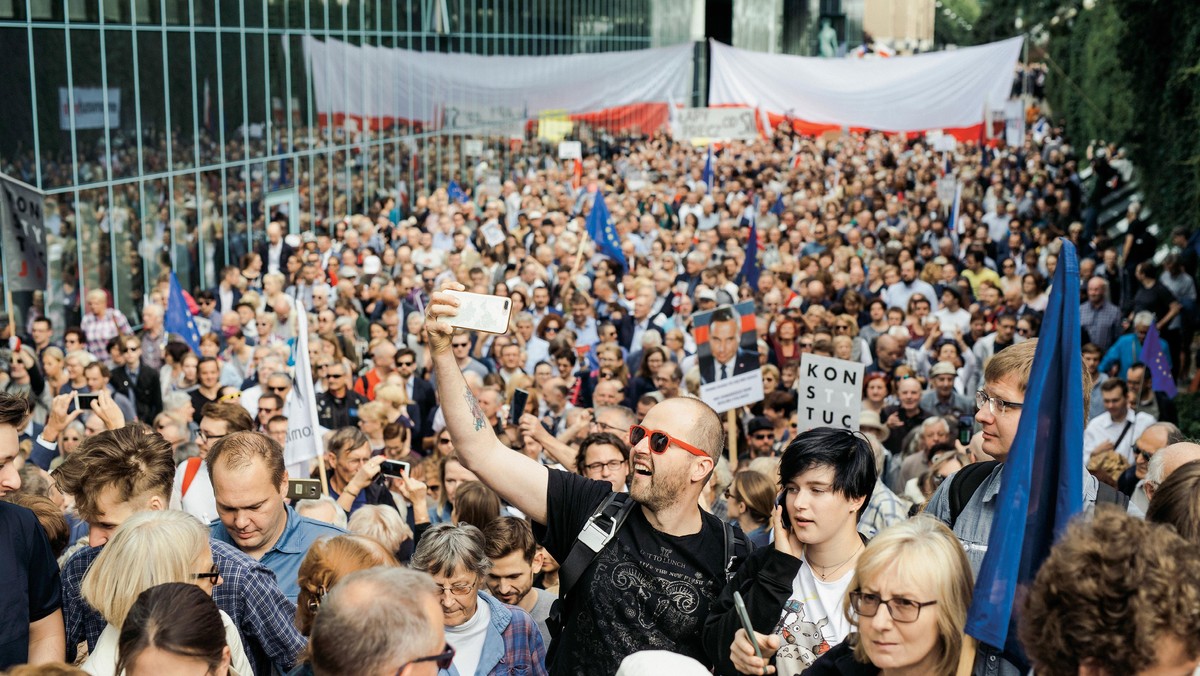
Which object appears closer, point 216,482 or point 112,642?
point 112,642

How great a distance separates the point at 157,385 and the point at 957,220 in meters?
13.3

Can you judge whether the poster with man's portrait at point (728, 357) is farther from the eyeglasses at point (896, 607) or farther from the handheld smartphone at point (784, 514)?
the eyeglasses at point (896, 607)

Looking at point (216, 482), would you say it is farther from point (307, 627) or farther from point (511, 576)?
point (511, 576)

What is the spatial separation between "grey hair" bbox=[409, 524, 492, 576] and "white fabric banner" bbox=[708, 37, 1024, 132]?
20.8 meters

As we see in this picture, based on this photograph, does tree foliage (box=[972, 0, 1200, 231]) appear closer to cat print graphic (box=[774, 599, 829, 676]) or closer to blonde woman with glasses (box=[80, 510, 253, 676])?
cat print graphic (box=[774, 599, 829, 676])

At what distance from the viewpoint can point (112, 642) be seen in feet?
12.3

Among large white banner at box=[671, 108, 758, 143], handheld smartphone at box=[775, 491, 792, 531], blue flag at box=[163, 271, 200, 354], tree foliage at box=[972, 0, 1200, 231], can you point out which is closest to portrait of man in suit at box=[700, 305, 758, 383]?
handheld smartphone at box=[775, 491, 792, 531]

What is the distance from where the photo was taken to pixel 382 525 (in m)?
5.77

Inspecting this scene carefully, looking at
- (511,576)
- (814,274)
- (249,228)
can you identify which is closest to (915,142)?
(249,228)

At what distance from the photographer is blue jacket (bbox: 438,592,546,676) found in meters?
4.38

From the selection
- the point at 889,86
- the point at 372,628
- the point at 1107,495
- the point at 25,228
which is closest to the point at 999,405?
the point at 1107,495

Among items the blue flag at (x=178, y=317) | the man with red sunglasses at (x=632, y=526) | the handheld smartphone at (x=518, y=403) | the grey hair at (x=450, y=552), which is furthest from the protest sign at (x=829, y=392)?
the blue flag at (x=178, y=317)

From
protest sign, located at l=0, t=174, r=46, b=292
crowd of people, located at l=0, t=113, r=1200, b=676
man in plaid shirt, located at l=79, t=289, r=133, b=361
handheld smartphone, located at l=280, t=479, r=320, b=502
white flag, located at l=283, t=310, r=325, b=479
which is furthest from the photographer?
man in plaid shirt, located at l=79, t=289, r=133, b=361

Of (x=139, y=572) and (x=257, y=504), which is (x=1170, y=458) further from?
(x=139, y=572)
